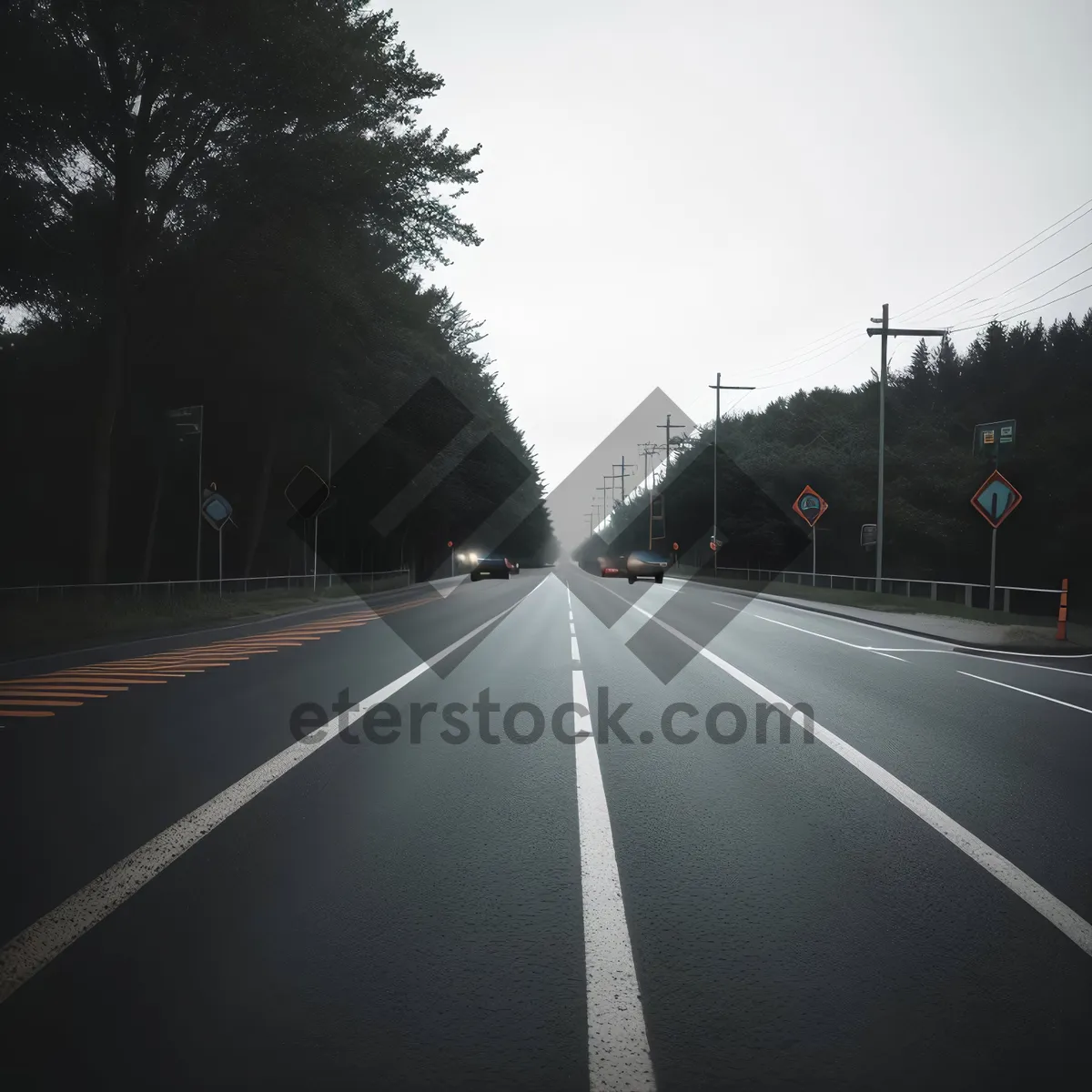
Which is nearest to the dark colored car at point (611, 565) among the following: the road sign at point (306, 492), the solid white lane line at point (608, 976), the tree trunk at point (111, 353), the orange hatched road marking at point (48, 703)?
the road sign at point (306, 492)

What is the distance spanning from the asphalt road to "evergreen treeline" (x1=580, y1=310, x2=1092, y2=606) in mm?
39579

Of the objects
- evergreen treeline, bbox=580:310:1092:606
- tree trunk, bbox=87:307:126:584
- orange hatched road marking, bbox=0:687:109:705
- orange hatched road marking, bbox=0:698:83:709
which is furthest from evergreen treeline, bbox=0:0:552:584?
evergreen treeline, bbox=580:310:1092:606

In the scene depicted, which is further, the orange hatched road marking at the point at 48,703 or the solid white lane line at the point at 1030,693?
the solid white lane line at the point at 1030,693

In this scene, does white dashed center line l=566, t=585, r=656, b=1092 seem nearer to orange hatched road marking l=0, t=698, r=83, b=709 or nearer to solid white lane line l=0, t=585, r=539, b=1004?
solid white lane line l=0, t=585, r=539, b=1004

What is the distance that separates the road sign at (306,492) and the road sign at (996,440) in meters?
23.0

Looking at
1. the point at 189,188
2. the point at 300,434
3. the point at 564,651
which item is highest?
the point at 189,188

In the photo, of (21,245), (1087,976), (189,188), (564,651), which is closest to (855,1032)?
Result: (1087,976)

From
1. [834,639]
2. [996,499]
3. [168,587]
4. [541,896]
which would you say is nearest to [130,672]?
[541,896]

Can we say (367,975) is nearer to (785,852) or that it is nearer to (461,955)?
(461,955)

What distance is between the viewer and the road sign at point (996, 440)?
23.3 m

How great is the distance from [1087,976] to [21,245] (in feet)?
78.4

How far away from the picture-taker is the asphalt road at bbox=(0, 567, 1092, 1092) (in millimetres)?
3096

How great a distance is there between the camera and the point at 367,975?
11.8 feet

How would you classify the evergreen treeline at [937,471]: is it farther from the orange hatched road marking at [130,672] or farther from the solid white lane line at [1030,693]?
the orange hatched road marking at [130,672]
